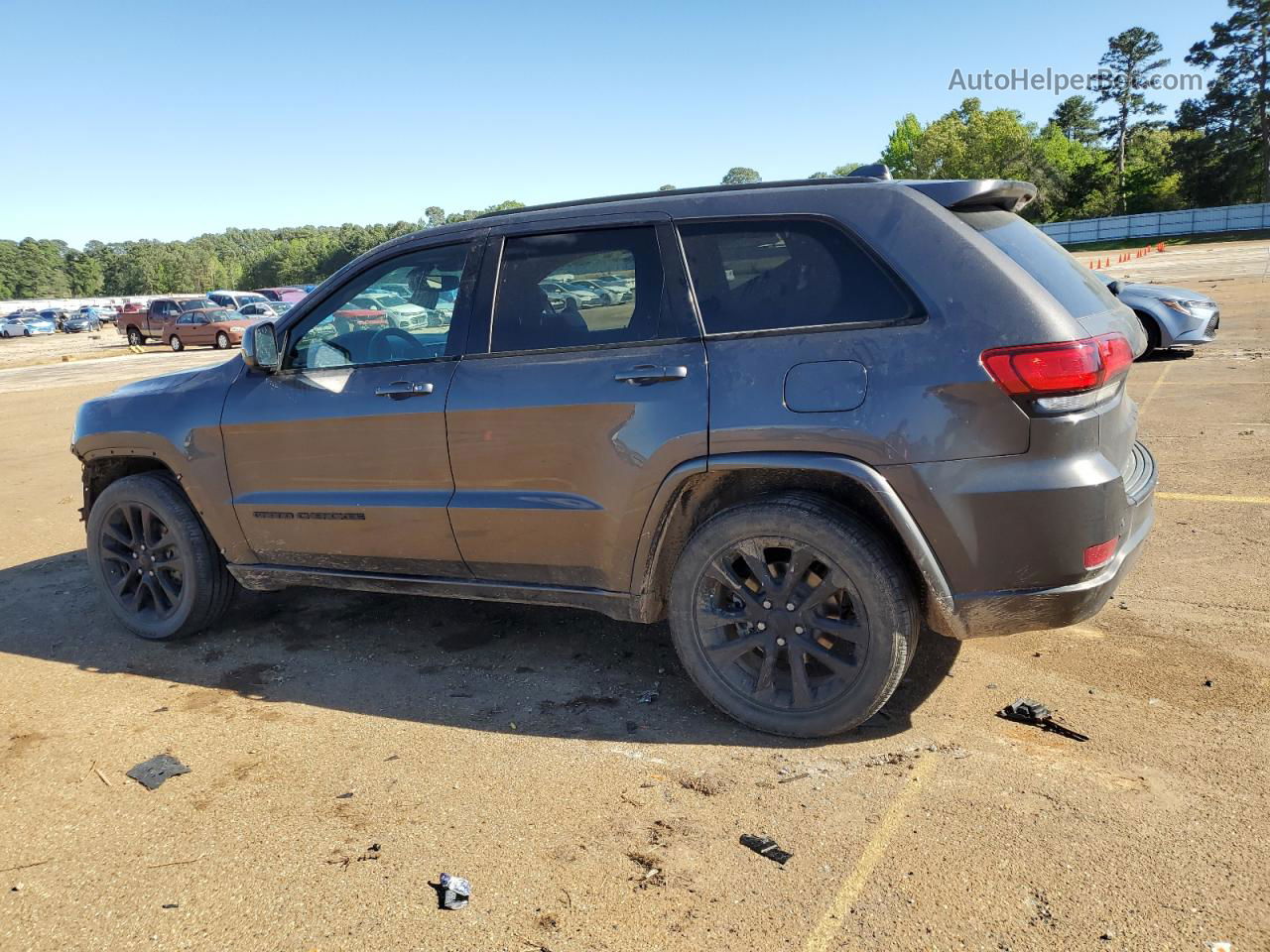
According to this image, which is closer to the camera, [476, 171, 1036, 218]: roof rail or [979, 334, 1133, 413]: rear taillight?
[979, 334, 1133, 413]: rear taillight

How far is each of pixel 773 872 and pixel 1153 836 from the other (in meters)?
1.09

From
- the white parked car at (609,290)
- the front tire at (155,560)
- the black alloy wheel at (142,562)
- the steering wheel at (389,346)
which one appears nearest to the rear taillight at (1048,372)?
the white parked car at (609,290)

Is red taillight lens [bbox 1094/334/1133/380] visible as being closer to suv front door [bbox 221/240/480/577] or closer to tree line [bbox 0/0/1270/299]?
suv front door [bbox 221/240/480/577]

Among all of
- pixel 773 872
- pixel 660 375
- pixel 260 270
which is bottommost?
pixel 773 872

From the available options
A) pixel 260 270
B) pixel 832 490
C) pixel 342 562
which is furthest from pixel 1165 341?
pixel 260 270

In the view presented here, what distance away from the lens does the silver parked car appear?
1101 centimetres

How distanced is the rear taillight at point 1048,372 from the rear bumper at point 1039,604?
52 cm

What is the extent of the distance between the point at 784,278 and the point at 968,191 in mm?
710

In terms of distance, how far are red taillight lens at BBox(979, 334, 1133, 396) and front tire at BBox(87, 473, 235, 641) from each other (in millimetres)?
3759

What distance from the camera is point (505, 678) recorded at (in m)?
4.13

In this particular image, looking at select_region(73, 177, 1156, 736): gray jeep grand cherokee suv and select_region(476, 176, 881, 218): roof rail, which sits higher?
select_region(476, 176, 881, 218): roof rail

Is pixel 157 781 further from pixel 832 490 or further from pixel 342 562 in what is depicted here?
pixel 832 490

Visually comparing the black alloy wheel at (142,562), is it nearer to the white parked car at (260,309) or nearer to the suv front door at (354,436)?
the suv front door at (354,436)

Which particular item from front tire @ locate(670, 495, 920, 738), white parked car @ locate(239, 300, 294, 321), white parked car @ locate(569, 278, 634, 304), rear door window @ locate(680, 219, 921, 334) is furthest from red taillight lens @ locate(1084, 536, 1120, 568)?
white parked car @ locate(239, 300, 294, 321)
